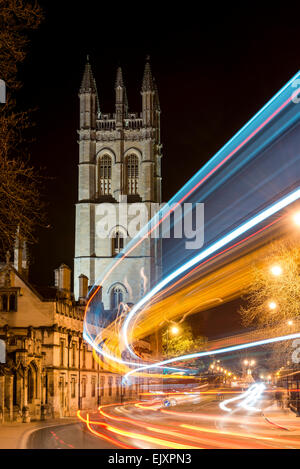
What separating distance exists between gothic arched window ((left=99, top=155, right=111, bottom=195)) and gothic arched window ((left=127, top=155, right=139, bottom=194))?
10.9ft

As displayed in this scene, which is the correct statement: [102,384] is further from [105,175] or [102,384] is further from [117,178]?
[105,175]

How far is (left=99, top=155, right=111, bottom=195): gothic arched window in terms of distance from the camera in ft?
354

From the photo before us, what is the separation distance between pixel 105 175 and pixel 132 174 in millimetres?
4529

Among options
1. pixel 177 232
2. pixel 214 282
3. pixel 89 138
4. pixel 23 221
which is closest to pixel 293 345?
pixel 23 221

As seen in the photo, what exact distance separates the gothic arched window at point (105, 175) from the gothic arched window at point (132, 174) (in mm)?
3315

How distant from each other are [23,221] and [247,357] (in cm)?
18555

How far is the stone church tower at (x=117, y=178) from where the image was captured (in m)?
102

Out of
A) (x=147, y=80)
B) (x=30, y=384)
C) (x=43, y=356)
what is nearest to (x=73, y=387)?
(x=43, y=356)

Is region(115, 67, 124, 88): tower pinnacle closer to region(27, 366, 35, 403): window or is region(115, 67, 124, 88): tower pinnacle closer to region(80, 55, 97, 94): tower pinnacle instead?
region(80, 55, 97, 94): tower pinnacle

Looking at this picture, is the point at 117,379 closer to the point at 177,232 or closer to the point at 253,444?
the point at 253,444

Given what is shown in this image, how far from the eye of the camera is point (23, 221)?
635 inches

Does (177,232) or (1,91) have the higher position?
(177,232)

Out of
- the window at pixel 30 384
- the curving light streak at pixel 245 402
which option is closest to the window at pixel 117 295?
the curving light streak at pixel 245 402

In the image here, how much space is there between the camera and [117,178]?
4220 inches
